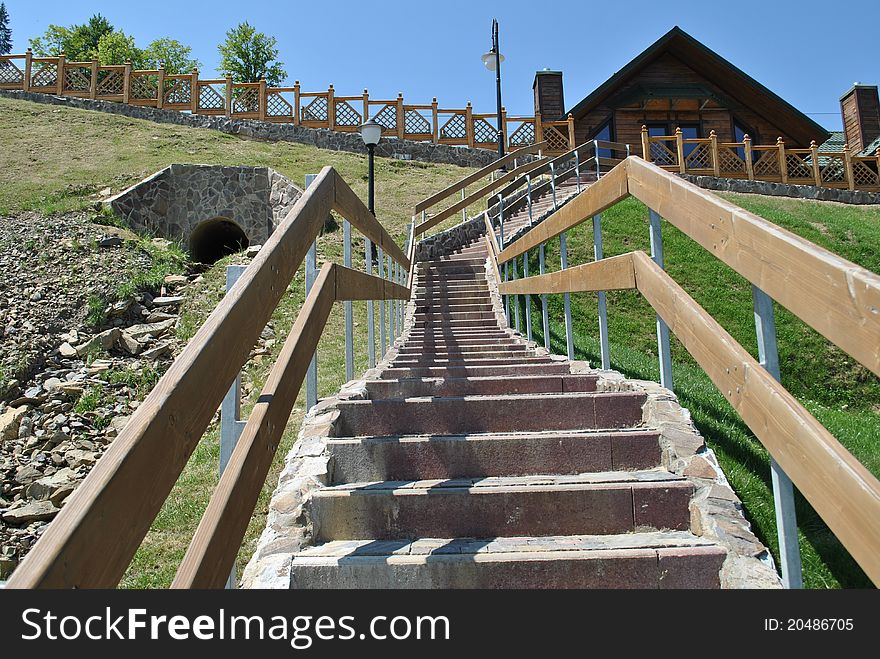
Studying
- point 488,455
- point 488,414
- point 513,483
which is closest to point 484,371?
point 488,414

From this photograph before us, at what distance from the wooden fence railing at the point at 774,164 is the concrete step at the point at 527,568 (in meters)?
19.8

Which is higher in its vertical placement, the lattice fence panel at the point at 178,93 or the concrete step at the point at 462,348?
the lattice fence panel at the point at 178,93

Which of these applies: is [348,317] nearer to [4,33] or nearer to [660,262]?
[660,262]

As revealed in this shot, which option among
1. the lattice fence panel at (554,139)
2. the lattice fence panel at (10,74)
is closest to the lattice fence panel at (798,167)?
the lattice fence panel at (554,139)

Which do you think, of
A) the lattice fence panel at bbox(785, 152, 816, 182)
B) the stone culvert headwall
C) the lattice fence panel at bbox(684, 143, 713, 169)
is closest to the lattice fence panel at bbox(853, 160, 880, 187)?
the lattice fence panel at bbox(785, 152, 816, 182)

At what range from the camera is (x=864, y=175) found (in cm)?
2005

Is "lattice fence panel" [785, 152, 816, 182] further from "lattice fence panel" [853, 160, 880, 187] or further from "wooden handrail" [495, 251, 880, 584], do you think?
A: "wooden handrail" [495, 251, 880, 584]

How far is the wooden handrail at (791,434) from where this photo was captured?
1.18 meters

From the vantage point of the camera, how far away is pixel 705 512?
83.7 inches

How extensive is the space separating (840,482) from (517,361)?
3.55 m

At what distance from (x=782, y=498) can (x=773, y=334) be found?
1.48ft

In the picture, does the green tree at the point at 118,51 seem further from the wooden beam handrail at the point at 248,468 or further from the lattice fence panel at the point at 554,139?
the wooden beam handrail at the point at 248,468

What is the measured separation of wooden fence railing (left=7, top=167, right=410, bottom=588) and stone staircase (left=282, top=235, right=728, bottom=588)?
0.56 metres
